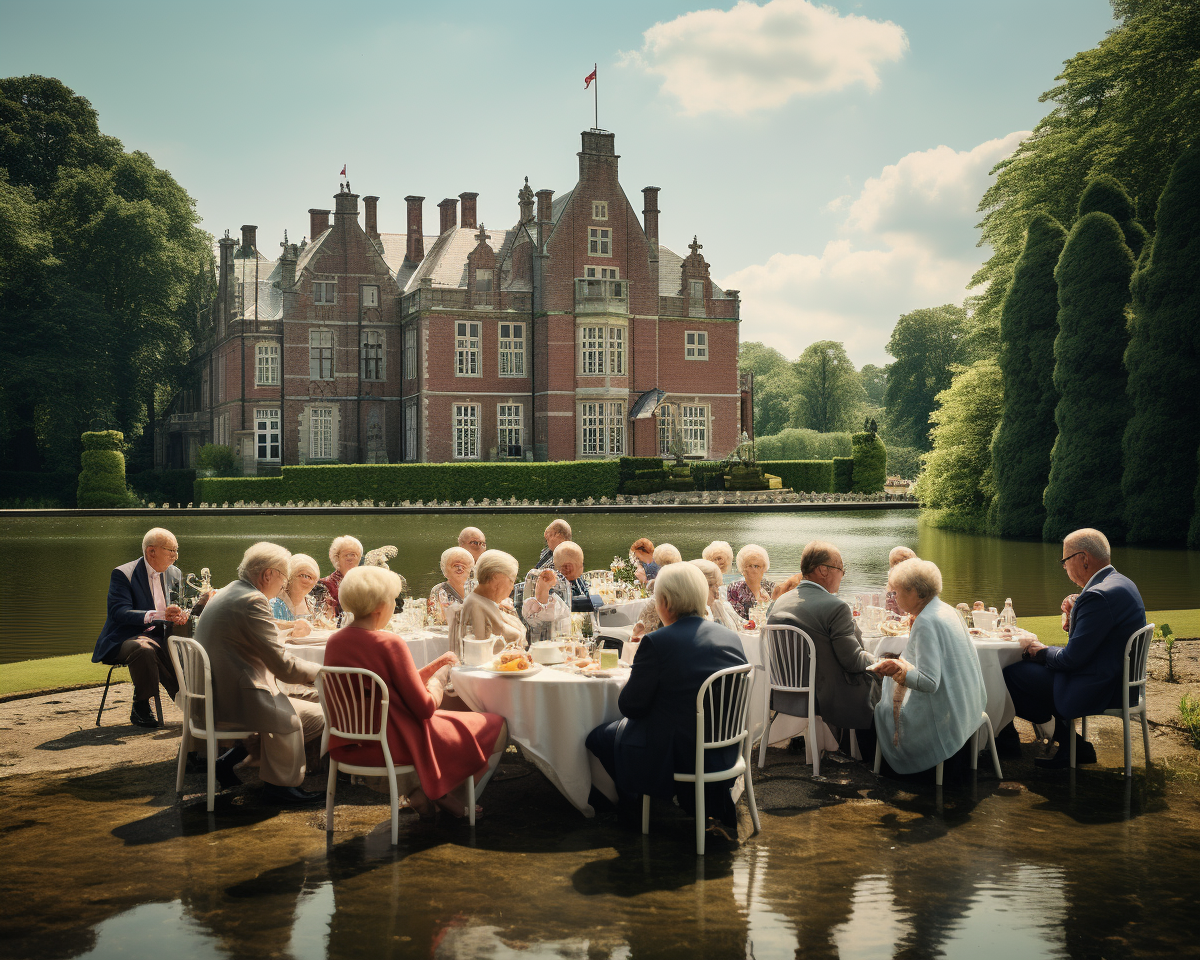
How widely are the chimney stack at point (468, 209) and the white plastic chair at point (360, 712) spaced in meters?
40.6

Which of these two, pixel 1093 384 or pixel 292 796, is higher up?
pixel 1093 384

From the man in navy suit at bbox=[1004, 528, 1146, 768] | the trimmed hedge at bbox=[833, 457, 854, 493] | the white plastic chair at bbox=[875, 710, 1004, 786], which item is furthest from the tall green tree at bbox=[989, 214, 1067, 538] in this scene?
the white plastic chair at bbox=[875, 710, 1004, 786]

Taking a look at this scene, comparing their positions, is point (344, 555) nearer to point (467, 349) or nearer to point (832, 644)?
point (832, 644)

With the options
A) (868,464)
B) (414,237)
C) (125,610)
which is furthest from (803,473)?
(125,610)

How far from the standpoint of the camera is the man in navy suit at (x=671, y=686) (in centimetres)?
439

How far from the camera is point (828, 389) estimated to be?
68875 millimetres

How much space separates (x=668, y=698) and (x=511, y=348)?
120 feet

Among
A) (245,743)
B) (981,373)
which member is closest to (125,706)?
(245,743)

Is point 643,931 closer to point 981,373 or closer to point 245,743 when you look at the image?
point 245,743

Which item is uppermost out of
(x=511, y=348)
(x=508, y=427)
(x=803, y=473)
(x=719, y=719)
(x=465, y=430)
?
(x=511, y=348)

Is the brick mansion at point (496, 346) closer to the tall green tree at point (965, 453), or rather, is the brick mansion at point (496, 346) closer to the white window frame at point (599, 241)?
the white window frame at point (599, 241)

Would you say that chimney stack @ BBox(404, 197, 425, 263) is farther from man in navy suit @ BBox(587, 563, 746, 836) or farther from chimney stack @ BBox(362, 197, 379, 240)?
man in navy suit @ BBox(587, 563, 746, 836)

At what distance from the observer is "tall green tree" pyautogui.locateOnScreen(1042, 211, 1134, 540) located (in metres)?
22.2

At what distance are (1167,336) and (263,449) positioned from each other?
31.0 metres
